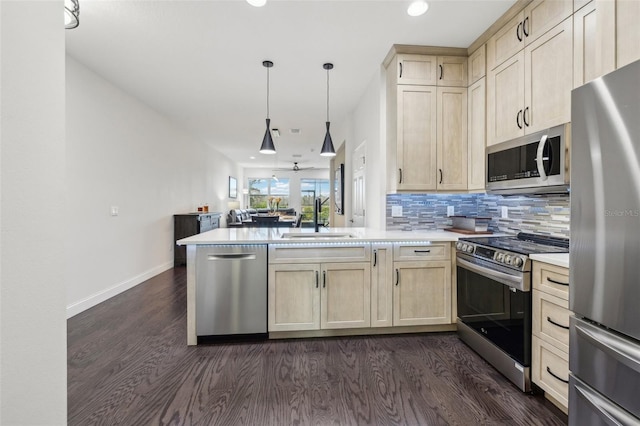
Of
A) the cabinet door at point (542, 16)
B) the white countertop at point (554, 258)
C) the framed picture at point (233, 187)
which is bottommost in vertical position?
the white countertop at point (554, 258)

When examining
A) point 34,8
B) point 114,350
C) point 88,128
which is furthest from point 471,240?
point 88,128

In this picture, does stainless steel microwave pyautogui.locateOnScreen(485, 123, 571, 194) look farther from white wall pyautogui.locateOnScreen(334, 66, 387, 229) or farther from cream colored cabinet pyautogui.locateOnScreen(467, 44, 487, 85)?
white wall pyautogui.locateOnScreen(334, 66, 387, 229)

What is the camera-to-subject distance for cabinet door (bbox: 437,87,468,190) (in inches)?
117

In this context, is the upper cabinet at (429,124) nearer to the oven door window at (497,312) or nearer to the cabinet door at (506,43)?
the cabinet door at (506,43)

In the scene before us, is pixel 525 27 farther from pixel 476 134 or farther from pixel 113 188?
pixel 113 188

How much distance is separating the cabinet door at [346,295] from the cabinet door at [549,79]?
166cm

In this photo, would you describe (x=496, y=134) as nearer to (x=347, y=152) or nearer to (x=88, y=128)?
(x=347, y=152)

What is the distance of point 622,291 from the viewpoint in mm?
1142

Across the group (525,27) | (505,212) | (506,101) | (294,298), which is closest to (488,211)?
(505,212)

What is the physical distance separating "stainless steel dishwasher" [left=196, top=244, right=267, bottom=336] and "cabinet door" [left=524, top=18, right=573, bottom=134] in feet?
7.38

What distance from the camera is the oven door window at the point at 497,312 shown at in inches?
73.5

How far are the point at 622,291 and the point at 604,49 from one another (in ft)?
3.41

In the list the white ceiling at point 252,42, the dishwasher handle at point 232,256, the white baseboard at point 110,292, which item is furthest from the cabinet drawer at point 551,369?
the white baseboard at point 110,292

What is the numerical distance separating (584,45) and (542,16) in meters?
0.49
